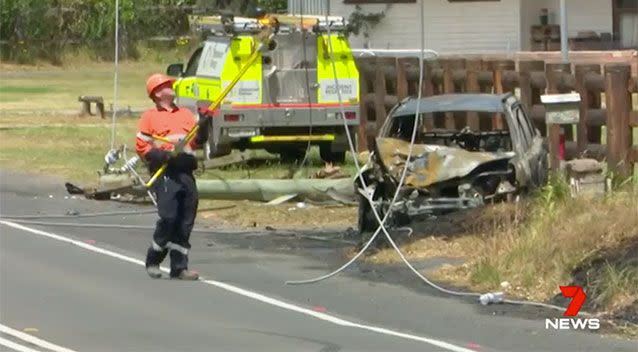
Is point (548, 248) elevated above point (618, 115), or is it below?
below

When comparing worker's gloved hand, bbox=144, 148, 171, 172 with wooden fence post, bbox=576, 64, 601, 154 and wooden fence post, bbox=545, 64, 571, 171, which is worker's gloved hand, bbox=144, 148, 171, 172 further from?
wooden fence post, bbox=576, 64, 601, 154

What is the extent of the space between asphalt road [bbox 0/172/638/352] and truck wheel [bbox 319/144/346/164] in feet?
23.4

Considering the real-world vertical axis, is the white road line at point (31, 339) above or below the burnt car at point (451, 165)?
below

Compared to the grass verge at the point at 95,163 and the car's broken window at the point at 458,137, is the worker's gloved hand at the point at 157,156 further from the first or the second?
the grass verge at the point at 95,163

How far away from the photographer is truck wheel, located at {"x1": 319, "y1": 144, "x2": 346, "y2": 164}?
81.7ft

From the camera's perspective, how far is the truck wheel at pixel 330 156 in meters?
24.9

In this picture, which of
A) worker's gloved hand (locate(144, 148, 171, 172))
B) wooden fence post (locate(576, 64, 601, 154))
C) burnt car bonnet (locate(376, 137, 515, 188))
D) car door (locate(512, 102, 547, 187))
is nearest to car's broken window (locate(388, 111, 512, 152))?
car door (locate(512, 102, 547, 187))

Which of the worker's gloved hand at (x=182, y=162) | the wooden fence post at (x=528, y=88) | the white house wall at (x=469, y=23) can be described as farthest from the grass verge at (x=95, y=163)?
the white house wall at (x=469, y=23)

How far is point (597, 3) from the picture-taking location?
45594mm

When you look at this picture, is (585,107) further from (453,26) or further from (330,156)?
(453,26)

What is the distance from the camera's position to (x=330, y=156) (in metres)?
25.0

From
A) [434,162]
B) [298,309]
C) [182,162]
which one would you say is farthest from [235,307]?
[434,162]

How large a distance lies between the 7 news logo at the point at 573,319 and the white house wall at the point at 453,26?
32764mm

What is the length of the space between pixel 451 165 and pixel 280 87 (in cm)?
822
